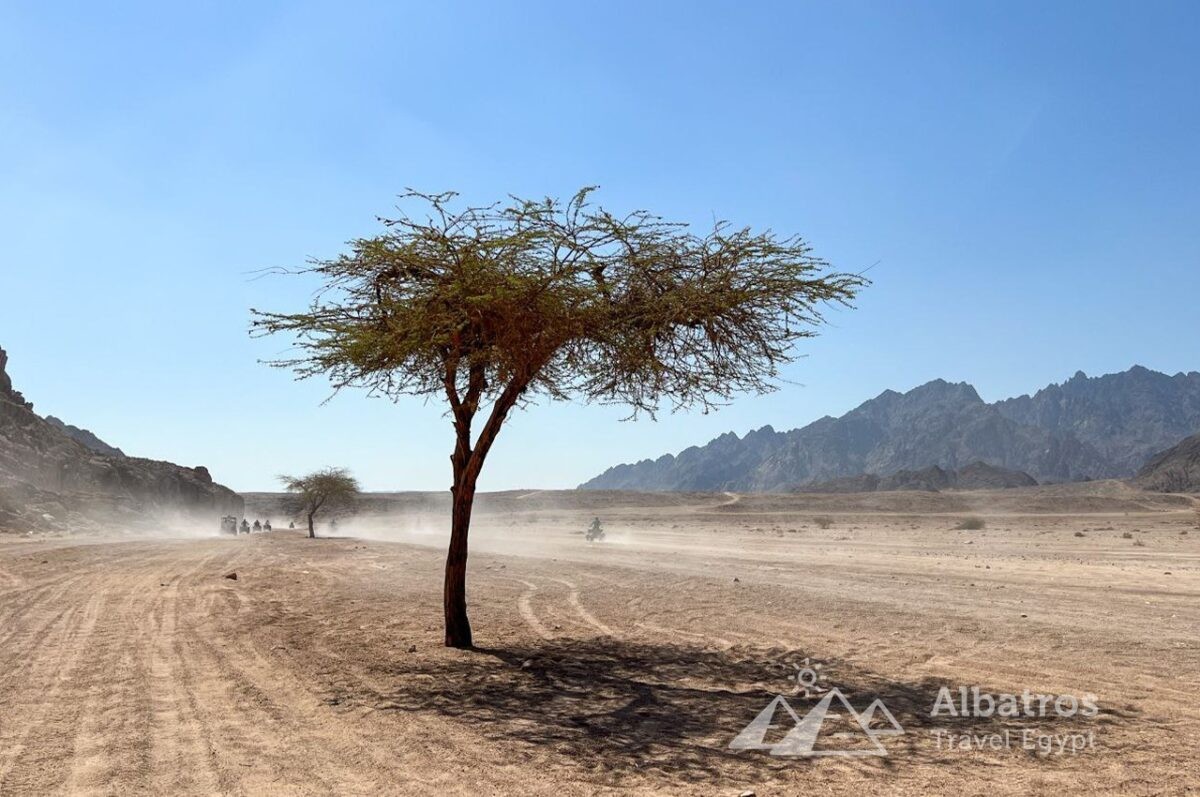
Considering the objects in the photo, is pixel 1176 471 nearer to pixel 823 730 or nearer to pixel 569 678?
pixel 569 678

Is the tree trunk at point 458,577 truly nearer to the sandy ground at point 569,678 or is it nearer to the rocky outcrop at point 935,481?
the sandy ground at point 569,678

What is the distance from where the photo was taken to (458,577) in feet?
38.7

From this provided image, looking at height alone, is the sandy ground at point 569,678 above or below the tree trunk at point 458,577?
below

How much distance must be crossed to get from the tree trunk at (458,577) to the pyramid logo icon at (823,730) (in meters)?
5.05

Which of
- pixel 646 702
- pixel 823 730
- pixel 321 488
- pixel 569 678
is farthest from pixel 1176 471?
pixel 646 702

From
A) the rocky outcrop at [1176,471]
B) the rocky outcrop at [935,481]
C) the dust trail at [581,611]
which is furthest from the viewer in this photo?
the rocky outcrop at [935,481]

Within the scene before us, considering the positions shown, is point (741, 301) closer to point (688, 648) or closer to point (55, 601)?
point (688, 648)

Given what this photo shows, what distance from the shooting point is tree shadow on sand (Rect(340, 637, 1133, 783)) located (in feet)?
22.4

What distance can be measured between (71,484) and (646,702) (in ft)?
275

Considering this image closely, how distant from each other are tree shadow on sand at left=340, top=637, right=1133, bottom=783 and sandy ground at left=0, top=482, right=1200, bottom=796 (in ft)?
0.13

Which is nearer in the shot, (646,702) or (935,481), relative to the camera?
(646,702)

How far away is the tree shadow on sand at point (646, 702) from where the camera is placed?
682 centimetres

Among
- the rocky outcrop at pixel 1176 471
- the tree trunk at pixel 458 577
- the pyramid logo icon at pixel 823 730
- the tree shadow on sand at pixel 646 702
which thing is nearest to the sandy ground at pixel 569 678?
the tree shadow on sand at pixel 646 702

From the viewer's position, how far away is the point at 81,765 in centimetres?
627
